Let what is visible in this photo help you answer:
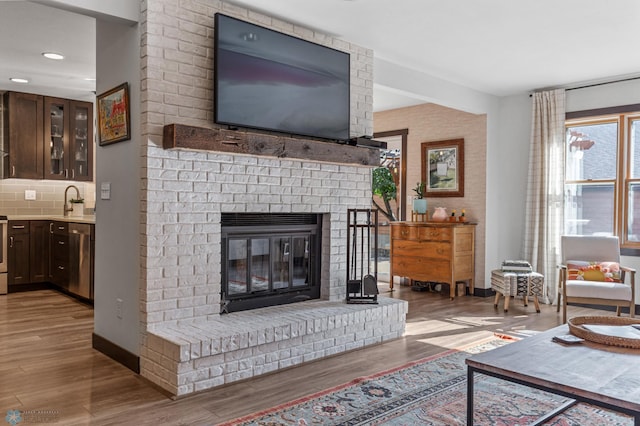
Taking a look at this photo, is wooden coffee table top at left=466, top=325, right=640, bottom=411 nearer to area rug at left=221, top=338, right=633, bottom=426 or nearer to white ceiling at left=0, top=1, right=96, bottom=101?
area rug at left=221, top=338, right=633, bottom=426

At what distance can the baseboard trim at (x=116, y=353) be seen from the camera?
10.5 ft

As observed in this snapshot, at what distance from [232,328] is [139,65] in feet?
5.79

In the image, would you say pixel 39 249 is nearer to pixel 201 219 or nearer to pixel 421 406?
pixel 201 219

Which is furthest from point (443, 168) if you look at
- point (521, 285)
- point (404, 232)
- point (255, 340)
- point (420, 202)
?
point (255, 340)

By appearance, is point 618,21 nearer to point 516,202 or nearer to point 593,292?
point 593,292

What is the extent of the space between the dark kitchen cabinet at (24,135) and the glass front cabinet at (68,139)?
8cm

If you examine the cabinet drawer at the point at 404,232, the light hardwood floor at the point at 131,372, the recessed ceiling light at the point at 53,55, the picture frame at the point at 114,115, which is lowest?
the light hardwood floor at the point at 131,372

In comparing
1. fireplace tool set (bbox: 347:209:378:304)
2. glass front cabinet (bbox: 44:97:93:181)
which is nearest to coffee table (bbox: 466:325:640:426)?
fireplace tool set (bbox: 347:209:378:304)

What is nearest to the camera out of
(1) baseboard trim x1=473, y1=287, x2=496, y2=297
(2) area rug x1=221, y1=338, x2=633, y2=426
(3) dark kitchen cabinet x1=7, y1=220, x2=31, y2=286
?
(2) area rug x1=221, y1=338, x2=633, y2=426

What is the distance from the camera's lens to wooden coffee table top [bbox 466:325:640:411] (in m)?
1.80

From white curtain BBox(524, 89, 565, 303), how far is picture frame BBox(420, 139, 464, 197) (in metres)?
0.85

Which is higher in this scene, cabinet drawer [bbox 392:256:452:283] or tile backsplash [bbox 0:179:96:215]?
tile backsplash [bbox 0:179:96:215]

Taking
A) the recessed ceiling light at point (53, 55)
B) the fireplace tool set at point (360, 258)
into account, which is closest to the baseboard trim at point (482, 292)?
the fireplace tool set at point (360, 258)

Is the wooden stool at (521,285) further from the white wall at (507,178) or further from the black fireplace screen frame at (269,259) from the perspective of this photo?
the black fireplace screen frame at (269,259)
